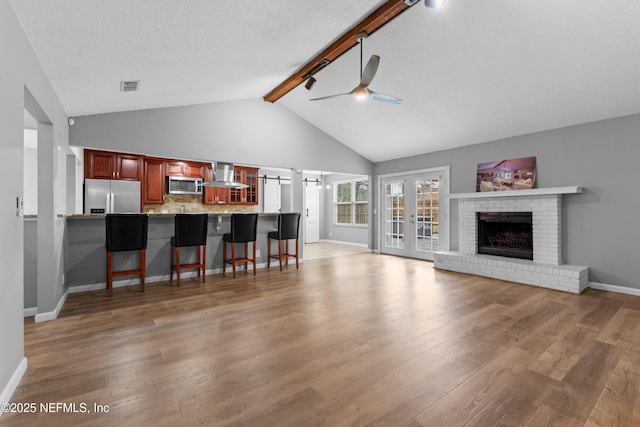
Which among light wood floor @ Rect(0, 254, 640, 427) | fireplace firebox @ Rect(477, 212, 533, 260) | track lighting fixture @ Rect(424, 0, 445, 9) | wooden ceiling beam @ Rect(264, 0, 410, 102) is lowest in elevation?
light wood floor @ Rect(0, 254, 640, 427)

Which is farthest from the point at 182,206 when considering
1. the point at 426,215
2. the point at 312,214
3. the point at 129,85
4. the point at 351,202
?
the point at 426,215

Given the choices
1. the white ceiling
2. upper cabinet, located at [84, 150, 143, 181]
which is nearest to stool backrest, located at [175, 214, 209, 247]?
the white ceiling

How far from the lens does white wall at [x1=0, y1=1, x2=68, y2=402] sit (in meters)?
1.71

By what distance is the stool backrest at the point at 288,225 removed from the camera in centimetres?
535

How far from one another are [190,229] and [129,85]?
1997 millimetres

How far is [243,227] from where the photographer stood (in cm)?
488

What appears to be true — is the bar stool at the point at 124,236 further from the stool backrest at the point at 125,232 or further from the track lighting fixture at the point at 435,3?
the track lighting fixture at the point at 435,3

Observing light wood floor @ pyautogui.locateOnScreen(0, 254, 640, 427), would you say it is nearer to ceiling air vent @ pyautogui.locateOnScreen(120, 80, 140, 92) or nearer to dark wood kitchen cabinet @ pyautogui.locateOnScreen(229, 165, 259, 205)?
ceiling air vent @ pyautogui.locateOnScreen(120, 80, 140, 92)

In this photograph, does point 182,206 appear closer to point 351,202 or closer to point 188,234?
point 188,234

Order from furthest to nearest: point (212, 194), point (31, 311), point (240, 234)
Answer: point (212, 194), point (240, 234), point (31, 311)

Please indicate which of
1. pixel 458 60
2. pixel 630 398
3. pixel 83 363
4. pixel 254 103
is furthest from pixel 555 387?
pixel 254 103

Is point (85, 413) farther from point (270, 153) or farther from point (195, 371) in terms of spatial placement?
point (270, 153)

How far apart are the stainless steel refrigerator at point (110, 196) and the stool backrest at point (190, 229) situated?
7.52ft

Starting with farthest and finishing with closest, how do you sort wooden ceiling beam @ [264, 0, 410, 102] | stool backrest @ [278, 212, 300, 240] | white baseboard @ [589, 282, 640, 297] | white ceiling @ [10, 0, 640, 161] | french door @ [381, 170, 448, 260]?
french door @ [381, 170, 448, 260]
stool backrest @ [278, 212, 300, 240]
white baseboard @ [589, 282, 640, 297]
wooden ceiling beam @ [264, 0, 410, 102]
white ceiling @ [10, 0, 640, 161]
